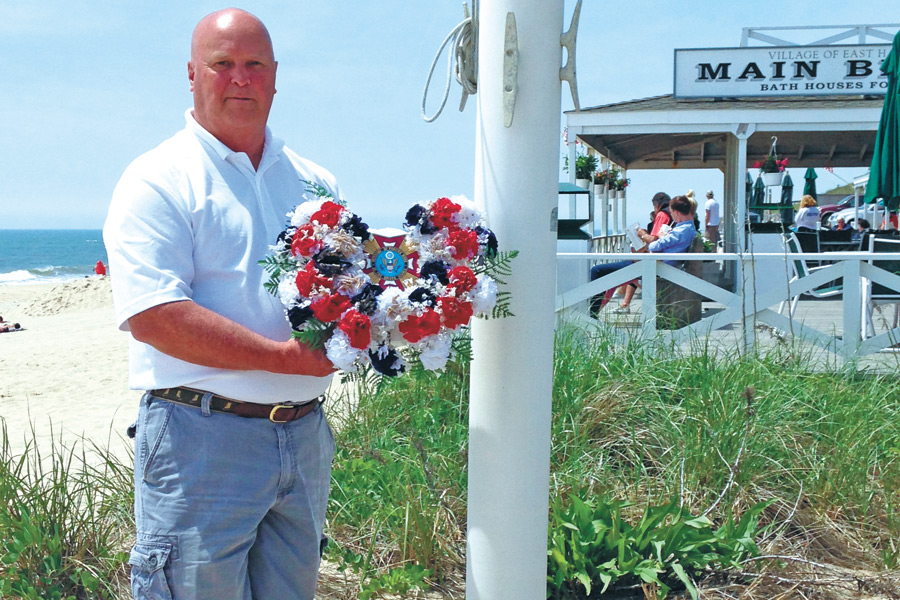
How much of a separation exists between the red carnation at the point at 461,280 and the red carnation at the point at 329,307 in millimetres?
254

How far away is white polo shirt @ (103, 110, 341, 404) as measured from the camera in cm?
187

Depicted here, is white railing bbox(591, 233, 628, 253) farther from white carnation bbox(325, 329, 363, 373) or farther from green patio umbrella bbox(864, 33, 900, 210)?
white carnation bbox(325, 329, 363, 373)

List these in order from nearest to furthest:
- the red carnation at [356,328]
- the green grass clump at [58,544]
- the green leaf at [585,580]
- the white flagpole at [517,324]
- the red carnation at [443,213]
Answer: the red carnation at [356,328] < the red carnation at [443,213] < the white flagpole at [517,324] < the green leaf at [585,580] < the green grass clump at [58,544]

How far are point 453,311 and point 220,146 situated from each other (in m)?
0.74

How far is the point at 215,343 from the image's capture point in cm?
184

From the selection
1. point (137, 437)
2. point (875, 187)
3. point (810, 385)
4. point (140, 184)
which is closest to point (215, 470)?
point (137, 437)

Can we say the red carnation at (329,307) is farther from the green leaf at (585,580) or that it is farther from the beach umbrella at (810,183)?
the beach umbrella at (810,183)

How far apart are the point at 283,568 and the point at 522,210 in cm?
116

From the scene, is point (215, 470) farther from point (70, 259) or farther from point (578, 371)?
point (70, 259)

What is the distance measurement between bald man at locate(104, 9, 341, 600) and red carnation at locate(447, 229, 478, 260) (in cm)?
42

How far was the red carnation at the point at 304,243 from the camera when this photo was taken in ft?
6.09

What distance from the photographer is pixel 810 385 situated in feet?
14.9

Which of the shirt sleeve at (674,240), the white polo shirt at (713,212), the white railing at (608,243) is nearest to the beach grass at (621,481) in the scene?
the shirt sleeve at (674,240)

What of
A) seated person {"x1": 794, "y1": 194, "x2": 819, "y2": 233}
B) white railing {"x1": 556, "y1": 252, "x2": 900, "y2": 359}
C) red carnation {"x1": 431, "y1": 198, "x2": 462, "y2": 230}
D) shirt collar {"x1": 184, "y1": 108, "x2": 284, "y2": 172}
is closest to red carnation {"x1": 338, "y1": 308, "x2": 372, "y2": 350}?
red carnation {"x1": 431, "y1": 198, "x2": 462, "y2": 230}
